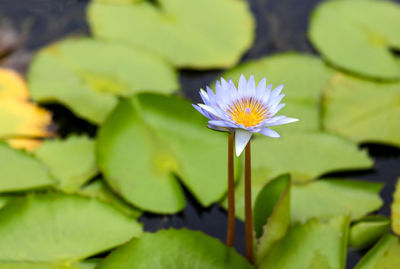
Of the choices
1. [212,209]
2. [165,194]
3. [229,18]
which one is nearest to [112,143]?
[165,194]

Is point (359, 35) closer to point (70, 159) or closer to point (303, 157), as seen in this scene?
point (303, 157)

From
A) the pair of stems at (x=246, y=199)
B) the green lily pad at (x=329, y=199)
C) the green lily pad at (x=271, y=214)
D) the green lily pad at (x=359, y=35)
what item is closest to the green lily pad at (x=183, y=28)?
A: the green lily pad at (x=359, y=35)

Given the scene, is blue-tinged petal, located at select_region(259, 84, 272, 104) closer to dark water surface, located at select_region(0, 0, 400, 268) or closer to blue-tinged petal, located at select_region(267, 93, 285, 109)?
blue-tinged petal, located at select_region(267, 93, 285, 109)

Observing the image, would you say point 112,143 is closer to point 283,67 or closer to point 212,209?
point 212,209

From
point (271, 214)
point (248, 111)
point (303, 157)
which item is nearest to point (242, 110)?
point (248, 111)

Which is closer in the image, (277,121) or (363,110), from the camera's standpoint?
(277,121)

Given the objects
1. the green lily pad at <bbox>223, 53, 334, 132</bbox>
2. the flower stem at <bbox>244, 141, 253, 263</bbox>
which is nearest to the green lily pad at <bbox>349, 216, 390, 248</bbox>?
the flower stem at <bbox>244, 141, 253, 263</bbox>

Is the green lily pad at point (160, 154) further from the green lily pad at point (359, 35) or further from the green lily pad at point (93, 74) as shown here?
the green lily pad at point (359, 35)
